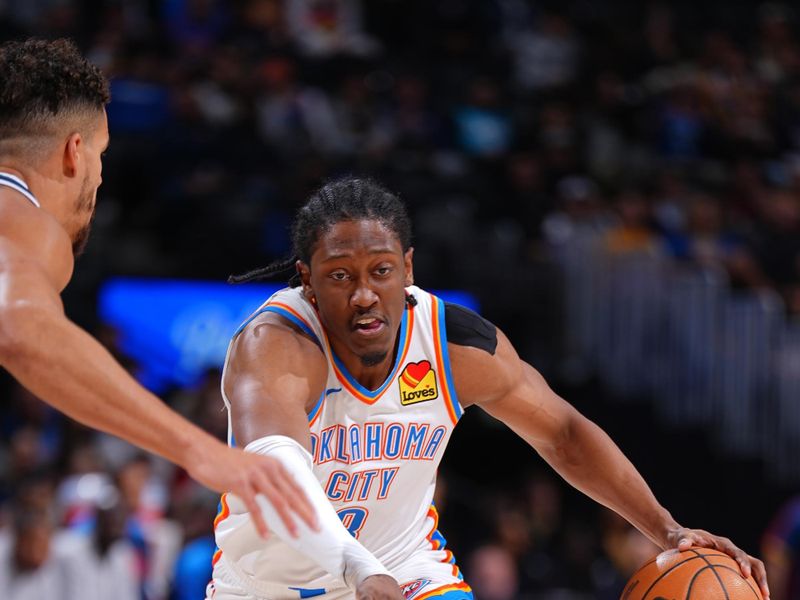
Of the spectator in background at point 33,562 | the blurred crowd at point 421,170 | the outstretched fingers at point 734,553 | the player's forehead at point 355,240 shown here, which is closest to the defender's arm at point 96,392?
the player's forehead at point 355,240

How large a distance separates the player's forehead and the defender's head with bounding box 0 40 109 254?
2.73 ft

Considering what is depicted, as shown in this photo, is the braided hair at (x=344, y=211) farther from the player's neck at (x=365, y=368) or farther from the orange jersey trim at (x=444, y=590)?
the orange jersey trim at (x=444, y=590)

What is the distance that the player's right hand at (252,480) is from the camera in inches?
111

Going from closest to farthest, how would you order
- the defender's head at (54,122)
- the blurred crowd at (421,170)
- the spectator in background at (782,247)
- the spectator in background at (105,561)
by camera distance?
the defender's head at (54,122) < the spectator in background at (105,561) < the blurred crowd at (421,170) < the spectator in background at (782,247)

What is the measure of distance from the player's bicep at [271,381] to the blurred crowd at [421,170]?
11.6 ft

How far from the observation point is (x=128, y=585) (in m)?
8.03

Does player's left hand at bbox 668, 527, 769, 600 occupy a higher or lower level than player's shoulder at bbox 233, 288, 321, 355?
lower

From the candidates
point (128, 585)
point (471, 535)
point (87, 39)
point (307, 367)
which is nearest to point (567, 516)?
point (471, 535)

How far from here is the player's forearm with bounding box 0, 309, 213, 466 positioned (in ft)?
9.01

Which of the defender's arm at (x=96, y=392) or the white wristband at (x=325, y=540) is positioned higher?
the defender's arm at (x=96, y=392)

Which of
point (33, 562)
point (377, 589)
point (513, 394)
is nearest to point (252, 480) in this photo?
point (377, 589)

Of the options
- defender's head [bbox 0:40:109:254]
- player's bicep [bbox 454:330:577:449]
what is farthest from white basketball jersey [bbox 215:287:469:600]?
defender's head [bbox 0:40:109:254]

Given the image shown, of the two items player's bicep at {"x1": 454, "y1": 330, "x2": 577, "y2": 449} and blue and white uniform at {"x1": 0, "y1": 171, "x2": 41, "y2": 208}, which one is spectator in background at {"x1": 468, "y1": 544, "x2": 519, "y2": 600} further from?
blue and white uniform at {"x1": 0, "y1": 171, "x2": 41, "y2": 208}

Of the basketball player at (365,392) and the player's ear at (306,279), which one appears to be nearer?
the basketball player at (365,392)
